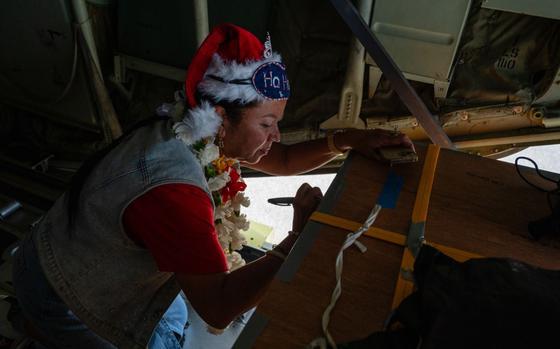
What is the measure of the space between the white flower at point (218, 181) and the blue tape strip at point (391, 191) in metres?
0.45

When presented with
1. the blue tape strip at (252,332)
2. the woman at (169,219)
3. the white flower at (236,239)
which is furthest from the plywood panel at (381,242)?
A: the white flower at (236,239)

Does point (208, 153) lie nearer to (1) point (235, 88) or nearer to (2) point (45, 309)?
(1) point (235, 88)

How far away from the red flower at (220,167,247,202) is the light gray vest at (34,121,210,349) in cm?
Answer: 26

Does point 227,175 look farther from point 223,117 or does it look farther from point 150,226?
point 150,226

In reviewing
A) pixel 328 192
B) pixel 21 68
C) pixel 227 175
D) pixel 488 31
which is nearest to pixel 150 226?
pixel 227 175

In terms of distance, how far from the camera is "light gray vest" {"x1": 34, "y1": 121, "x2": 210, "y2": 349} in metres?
1.12

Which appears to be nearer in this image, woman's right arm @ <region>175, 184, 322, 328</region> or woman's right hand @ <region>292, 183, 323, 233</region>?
woman's right arm @ <region>175, 184, 322, 328</region>

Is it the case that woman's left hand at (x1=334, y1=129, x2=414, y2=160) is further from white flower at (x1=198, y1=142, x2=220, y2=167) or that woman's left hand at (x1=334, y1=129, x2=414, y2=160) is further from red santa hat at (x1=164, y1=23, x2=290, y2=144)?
white flower at (x1=198, y1=142, x2=220, y2=167)

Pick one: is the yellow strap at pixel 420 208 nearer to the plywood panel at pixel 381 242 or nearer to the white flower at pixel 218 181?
the plywood panel at pixel 381 242

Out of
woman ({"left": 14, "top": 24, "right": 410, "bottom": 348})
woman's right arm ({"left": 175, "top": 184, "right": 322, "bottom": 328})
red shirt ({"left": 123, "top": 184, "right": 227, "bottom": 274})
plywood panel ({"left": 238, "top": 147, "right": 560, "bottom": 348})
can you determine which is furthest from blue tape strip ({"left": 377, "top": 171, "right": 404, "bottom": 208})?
red shirt ({"left": 123, "top": 184, "right": 227, "bottom": 274})

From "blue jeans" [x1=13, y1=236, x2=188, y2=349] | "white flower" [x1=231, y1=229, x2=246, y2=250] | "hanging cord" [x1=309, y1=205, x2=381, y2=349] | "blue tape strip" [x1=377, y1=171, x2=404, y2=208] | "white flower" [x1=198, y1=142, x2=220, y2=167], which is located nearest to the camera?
"hanging cord" [x1=309, y1=205, x2=381, y2=349]

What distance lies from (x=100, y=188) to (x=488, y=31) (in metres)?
1.57

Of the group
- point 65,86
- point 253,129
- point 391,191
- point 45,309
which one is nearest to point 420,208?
point 391,191

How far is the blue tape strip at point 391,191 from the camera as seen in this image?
1.09m
